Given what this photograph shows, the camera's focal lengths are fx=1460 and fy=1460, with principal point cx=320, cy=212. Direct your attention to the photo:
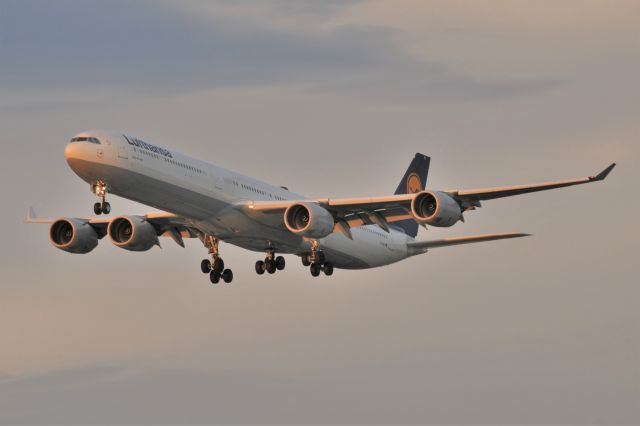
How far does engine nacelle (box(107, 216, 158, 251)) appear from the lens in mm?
78500

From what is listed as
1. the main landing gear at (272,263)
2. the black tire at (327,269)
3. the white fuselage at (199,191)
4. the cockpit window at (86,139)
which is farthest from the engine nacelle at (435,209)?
the cockpit window at (86,139)

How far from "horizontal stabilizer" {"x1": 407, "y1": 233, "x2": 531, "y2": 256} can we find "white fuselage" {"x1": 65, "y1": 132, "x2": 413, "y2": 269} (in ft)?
9.49

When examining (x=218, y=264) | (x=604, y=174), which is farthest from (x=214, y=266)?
(x=604, y=174)

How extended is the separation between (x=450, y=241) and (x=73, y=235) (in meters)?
21.0

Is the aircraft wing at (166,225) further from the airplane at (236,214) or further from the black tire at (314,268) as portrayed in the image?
the black tire at (314,268)

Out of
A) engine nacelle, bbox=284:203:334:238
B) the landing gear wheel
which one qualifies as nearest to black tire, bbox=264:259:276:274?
the landing gear wheel

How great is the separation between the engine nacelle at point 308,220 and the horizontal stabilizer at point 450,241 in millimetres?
9691

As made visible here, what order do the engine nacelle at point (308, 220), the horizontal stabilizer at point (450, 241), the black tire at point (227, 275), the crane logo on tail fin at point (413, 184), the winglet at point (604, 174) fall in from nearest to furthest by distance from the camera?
the winglet at point (604, 174) → the engine nacelle at point (308, 220) → the horizontal stabilizer at point (450, 241) → the black tire at point (227, 275) → the crane logo on tail fin at point (413, 184)

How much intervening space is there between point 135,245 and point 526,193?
21923 mm

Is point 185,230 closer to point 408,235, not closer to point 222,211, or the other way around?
point 222,211

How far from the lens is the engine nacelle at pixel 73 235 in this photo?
80.5 m

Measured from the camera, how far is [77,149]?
2721 inches

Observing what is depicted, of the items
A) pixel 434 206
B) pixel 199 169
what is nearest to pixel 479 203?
pixel 434 206

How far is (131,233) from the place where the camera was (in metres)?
78.7
